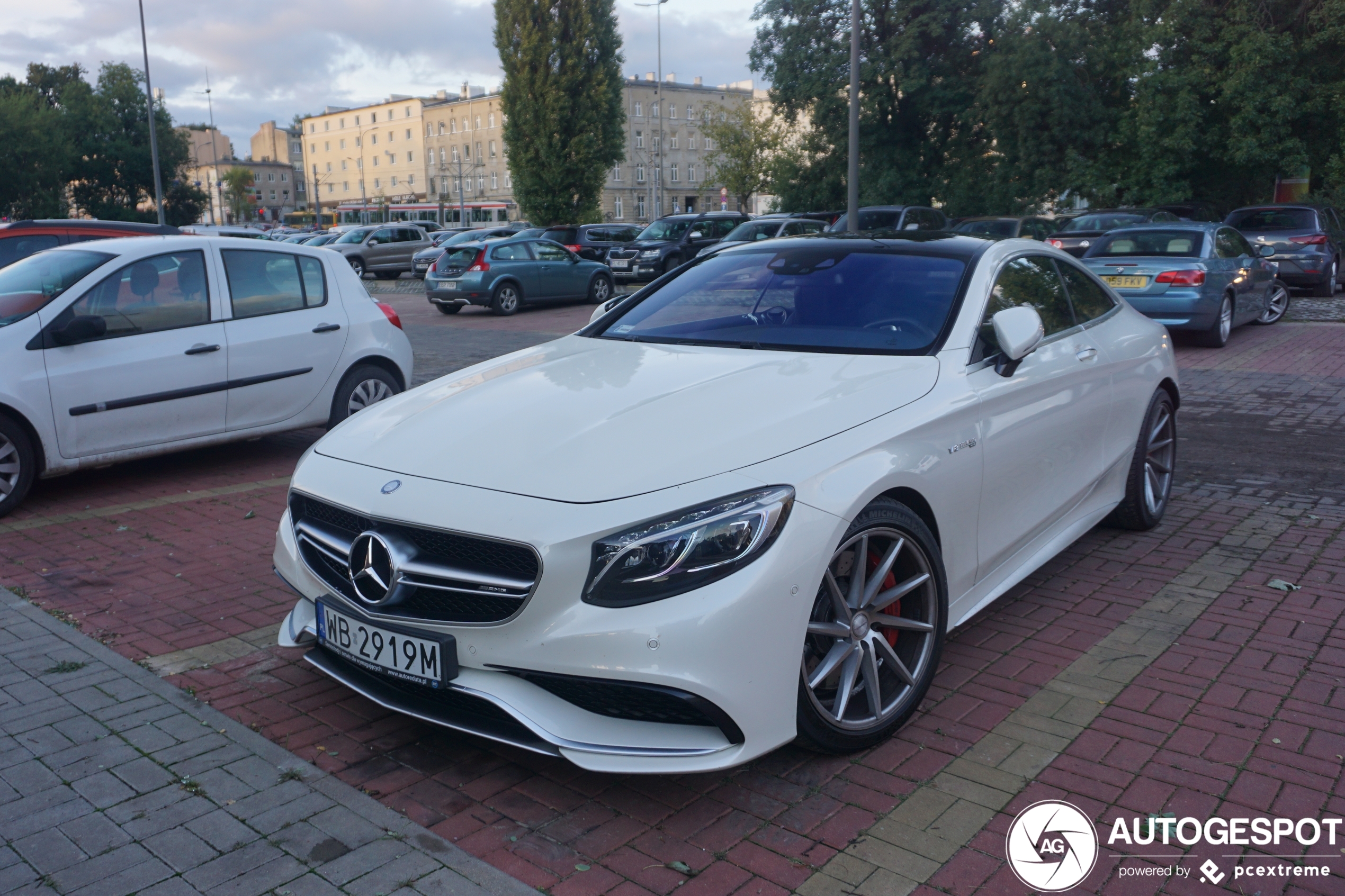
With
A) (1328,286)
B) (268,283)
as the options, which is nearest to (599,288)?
(1328,286)

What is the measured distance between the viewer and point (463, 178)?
365ft

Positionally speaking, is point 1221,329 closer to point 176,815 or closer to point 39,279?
point 39,279

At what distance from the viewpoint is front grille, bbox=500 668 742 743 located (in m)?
2.69

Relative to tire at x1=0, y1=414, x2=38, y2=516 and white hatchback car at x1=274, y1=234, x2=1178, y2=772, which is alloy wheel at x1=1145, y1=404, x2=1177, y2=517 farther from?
tire at x1=0, y1=414, x2=38, y2=516

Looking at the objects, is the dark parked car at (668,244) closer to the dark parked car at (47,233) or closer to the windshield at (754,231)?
the windshield at (754,231)

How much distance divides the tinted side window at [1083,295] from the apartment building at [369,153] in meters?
108

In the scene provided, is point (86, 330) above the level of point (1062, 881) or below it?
above

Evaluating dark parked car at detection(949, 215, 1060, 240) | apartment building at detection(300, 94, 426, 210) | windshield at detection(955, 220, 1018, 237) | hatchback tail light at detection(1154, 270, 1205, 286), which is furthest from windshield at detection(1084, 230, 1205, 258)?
apartment building at detection(300, 94, 426, 210)

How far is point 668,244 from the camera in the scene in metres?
25.7

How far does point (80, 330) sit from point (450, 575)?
15.1 feet

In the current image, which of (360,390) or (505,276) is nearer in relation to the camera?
(360,390)

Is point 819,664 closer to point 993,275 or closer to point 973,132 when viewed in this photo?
point 993,275

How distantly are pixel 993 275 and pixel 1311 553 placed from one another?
2446 millimetres

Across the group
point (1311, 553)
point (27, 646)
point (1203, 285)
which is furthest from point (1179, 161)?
point (27, 646)
